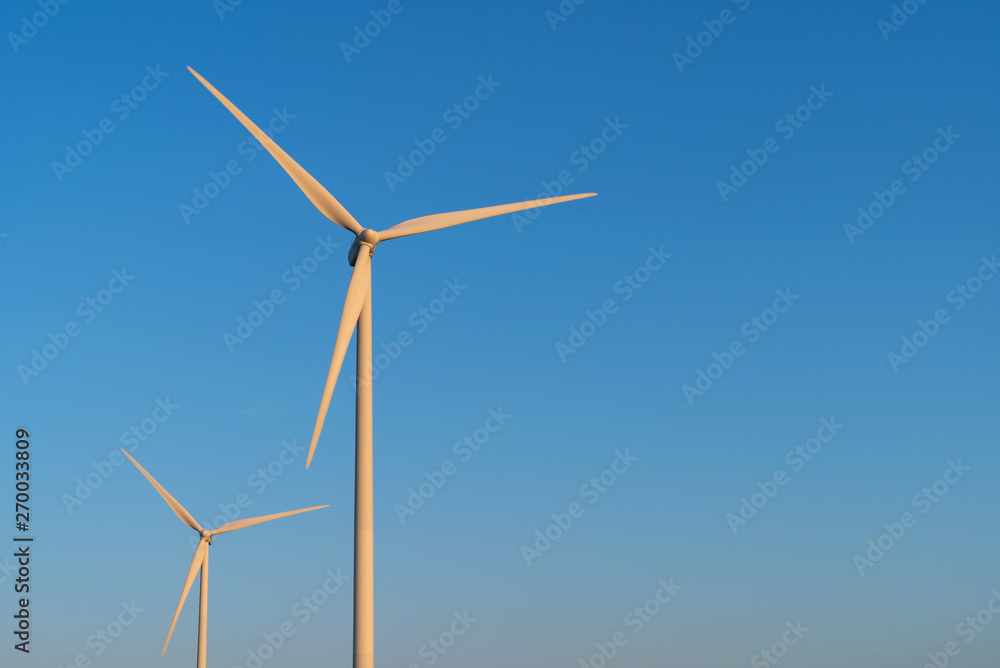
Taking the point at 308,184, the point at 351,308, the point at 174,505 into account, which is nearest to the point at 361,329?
the point at 351,308

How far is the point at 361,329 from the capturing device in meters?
30.5

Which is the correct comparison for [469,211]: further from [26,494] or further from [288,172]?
[26,494]

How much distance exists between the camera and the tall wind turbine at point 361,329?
27.7m

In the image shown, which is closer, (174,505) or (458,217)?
(458,217)

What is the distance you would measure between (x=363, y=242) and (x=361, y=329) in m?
2.81

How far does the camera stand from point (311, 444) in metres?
26.5

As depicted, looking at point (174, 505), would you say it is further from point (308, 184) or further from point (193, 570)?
point (308, 184)

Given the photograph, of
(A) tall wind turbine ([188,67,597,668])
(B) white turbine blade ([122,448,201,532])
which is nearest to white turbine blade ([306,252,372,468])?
(A) tall wind turbine ([188,67,597,668])

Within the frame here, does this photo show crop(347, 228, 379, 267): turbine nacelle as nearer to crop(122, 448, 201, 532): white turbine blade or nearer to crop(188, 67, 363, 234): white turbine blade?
crop(188, 67, 363, 234): white turbine blade

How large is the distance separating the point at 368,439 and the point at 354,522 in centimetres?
221

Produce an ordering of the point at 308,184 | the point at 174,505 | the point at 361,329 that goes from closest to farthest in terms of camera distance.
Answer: the point at 361,329 → the point at 308,184 → the point at 174,505

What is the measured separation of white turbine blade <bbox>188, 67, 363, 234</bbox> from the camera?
32625 millimetres

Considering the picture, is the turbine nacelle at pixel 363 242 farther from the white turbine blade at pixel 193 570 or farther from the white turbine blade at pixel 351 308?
the white turbine blade at pixel 193 570

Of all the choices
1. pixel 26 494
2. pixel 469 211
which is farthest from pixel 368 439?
pixel 26 494
